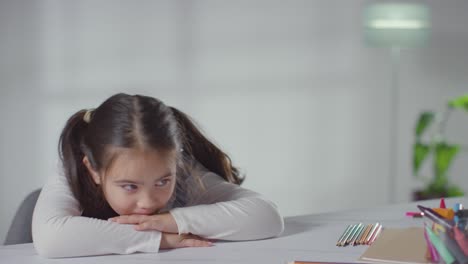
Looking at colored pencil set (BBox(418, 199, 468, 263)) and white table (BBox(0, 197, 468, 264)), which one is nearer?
colored pencil set (BBox(418, 199, 468, 263))

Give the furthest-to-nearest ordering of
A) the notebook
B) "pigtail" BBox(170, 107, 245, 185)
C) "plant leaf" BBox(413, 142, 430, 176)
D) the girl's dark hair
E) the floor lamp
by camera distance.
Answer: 1. "plant leaf" BBox(413, 142, 430, 176)
2. the floor lamp
3. "pigtail" BBox(170, 107, 245, 185)
4. the girl's dark hair
5. the notebook

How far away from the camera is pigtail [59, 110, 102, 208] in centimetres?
129

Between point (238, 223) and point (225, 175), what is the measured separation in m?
0.36

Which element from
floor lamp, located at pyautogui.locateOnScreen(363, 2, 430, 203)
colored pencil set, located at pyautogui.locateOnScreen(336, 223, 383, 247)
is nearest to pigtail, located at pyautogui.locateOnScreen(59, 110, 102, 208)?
colored pencil set, located at pyautogui.locateOnScreen(336, 223, 383, 247)

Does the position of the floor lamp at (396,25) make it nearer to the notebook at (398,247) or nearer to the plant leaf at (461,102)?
the plant leaf at (461,102)

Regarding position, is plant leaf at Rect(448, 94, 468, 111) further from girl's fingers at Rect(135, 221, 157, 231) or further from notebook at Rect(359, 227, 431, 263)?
girl's fingers at Rect(135, 221, 157, 231)

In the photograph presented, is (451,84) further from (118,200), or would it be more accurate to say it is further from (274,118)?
(118,200)

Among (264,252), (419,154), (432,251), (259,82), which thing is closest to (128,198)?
(264,252)

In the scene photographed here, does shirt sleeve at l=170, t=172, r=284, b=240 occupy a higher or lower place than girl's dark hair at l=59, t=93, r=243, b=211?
lower

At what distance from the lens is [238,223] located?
3.87ft

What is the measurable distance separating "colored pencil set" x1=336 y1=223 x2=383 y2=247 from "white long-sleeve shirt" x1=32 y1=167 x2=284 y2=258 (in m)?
0.13

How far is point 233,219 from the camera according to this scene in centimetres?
119

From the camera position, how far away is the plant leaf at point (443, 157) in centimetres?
352

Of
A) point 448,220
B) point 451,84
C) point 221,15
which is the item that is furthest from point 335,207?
point 448,220
